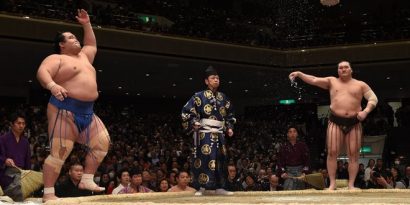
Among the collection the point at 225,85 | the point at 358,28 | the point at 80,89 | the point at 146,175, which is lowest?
the point at 146,175

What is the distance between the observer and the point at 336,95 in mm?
4398

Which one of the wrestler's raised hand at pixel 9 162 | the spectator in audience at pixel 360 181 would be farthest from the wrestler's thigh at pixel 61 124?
the spectator in audience at pixel 360 181

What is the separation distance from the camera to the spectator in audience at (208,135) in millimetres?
3865

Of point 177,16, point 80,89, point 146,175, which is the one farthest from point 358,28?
point 80,89

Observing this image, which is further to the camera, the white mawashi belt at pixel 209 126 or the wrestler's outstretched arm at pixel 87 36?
the white mawashi belt at pixel 209 126

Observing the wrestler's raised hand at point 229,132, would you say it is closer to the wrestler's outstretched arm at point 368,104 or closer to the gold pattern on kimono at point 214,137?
the gold pattern on kimono at point 214,137

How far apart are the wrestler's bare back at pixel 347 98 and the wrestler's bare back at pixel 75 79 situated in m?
1.94

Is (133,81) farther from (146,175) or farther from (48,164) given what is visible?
(48,164)

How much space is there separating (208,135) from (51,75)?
1179mm

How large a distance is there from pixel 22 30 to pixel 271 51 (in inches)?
195

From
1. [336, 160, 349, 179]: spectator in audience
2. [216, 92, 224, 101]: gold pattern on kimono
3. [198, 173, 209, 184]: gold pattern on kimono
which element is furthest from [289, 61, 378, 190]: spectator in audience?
[336, 160, 349, 179]: spectator in audience

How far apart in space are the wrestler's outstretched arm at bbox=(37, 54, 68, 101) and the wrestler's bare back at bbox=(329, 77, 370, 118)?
212 cm

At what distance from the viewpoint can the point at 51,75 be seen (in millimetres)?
3115

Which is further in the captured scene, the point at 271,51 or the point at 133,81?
the point at 133,81
